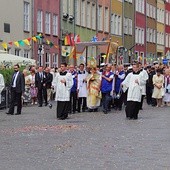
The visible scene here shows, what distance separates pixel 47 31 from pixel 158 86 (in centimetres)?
1812

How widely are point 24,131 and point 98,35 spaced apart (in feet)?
147

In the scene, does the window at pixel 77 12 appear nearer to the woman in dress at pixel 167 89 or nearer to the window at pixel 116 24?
the window at pixel 116 24

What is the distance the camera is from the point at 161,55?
93.4 metres

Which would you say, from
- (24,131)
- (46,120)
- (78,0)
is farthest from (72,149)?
(78,0)

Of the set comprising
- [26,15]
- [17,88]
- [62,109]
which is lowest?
[62,109]

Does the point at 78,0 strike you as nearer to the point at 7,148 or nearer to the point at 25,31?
the point at 25,31

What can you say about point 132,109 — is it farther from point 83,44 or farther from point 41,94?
point 83,44

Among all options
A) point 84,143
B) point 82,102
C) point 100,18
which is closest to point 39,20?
point 100,18

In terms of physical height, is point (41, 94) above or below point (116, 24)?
below

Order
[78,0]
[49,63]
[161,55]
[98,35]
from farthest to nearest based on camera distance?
[161,55] → [98,35] → [78,0] → [49,63]

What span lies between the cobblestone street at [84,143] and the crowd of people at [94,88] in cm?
90

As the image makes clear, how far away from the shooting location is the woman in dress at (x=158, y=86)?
33594 millimetres

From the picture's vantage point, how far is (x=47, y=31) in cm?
5044

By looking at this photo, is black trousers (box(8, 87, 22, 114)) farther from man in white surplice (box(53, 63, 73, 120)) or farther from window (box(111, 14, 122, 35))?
window (box(111, 14, 122, 35))
